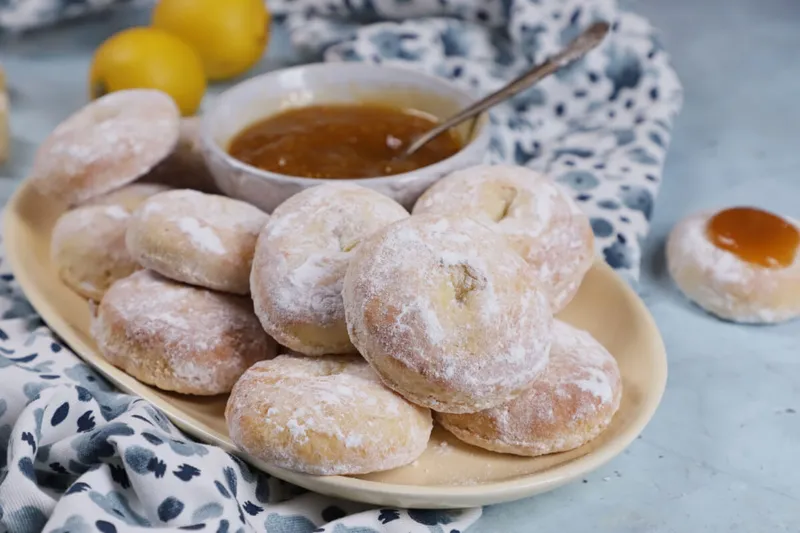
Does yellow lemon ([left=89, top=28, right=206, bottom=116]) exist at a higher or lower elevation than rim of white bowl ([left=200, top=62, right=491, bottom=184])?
lower

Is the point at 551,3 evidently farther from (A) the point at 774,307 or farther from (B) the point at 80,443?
(B) the point at 80,443

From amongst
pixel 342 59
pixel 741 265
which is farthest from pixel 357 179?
pixel 342 59

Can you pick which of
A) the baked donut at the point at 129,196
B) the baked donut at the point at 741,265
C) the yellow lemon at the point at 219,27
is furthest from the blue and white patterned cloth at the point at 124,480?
the yellow lemon at the point at 219,27

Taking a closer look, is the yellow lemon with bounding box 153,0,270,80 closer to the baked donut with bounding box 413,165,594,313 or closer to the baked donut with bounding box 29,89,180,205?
the baked donut with bounding box 29,89,180,205

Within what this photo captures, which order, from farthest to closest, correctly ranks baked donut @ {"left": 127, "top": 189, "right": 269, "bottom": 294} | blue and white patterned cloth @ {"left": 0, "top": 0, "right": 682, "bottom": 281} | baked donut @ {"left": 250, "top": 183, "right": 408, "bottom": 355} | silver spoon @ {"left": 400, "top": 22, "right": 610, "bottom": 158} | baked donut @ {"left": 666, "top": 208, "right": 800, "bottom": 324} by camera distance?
1. blue and white patterned cloth @ {"left": 0, "top": 0, "right": 682, "bottom": 281}
2. silver spoon @ {"left": 400, "top": 22, "right": 610, "bottom": 158}
3. baked donut @ {"left": 666, "top": 208, "right": 800, "bottom": 324}
4. baked donut @ {"left": 127, "top": 189, "right": 269, "bottom": 294}
5. baked donut @ {"left": 250, "top": 183, "right": 408, "bottom": 355}

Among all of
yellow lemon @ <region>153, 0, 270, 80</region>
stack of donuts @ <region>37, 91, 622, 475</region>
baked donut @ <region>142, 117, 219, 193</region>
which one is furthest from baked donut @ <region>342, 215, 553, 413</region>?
yellow lemon @ <region>153, 0, 270, 80</region>

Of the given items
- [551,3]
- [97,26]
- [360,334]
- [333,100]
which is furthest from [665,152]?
[97,26]
